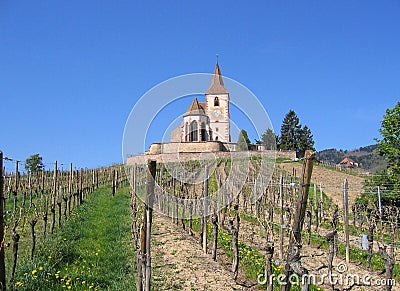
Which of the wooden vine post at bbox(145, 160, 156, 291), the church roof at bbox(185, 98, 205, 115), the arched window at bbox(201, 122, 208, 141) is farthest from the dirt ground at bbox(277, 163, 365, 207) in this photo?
the wooden vine post at bbox(145, 160, 156, 291)

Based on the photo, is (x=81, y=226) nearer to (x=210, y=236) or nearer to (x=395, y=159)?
(x=210, y=236)

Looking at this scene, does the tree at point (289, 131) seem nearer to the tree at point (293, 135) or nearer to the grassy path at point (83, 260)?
the tree at point (293, 135)

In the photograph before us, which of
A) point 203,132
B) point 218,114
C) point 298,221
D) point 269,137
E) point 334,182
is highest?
point 218,114

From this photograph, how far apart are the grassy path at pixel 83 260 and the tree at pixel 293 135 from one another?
141 ft

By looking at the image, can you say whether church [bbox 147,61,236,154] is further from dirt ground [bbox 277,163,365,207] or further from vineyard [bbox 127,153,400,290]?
vineyard [bbox 127,153,400,290]

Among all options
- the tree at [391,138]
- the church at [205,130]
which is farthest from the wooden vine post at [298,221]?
the church at [205,130]

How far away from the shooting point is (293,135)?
5328 cm

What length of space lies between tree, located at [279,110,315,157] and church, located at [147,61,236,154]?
776 cm

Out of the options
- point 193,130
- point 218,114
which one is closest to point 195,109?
point 218,114

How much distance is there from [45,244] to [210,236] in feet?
14.0

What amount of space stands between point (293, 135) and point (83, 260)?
47.9 meters

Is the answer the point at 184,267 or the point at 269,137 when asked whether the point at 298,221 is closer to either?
the point at 184,267

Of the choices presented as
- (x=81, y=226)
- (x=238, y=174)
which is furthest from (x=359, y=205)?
(x=81, y=226)

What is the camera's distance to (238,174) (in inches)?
889
